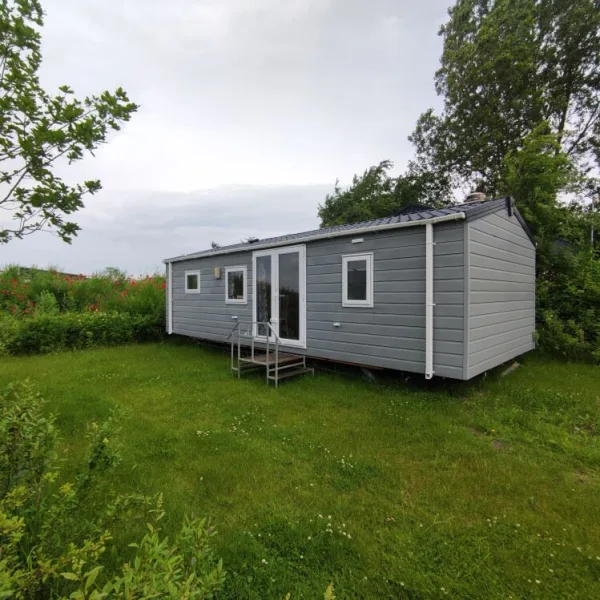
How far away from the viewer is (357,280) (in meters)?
5.34

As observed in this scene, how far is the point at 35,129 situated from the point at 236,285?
5360 mm

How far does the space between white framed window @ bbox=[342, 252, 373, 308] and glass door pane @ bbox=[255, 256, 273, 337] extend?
168 centimetres

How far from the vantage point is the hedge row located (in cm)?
758

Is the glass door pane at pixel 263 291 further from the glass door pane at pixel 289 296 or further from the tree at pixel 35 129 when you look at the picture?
the tree at pixel 35 129

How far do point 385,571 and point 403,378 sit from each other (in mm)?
3654

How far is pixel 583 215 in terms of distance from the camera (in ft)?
26.1

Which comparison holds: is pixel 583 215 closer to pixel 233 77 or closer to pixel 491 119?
pixel 491 119

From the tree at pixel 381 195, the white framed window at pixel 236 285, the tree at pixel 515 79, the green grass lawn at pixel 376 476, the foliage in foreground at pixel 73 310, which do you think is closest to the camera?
the green grass lawn at pixel 376 476

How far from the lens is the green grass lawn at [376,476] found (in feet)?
6.19

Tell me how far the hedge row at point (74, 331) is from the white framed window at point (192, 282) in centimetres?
183

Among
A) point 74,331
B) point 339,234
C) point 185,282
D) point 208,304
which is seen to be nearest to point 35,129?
point 339,234

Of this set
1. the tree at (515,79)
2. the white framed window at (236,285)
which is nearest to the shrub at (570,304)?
the tree at (515,79)

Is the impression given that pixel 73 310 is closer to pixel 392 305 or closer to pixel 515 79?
pixel 392 305

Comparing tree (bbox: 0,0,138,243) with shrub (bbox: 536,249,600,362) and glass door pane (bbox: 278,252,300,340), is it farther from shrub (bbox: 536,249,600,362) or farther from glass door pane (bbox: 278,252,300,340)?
shrub (bbox: 536,249,600,362)
